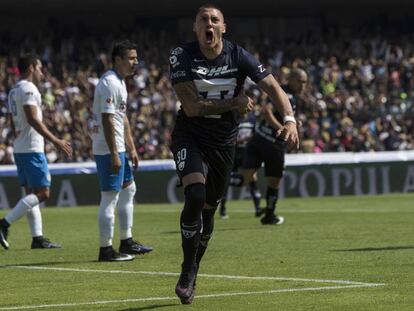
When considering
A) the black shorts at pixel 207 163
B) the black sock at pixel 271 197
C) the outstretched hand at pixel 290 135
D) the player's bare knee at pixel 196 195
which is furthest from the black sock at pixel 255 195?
the outstretched hand at pixel 290 135

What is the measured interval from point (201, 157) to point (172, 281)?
64.1 inches

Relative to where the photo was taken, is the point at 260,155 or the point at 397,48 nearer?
the point at 260,155

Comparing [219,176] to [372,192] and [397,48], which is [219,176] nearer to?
[372,192]

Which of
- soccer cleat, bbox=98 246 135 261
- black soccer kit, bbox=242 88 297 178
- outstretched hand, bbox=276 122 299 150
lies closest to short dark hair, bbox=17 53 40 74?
soccer cleat, bbox=98 246 135 261

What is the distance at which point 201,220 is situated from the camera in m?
9.86

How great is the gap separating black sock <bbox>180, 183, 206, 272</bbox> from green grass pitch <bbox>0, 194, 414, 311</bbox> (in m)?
0.35

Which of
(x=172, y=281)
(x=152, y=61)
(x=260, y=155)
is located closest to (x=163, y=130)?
(x=152, y=61)

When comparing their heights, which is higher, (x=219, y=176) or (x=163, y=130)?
(x=219, y=176)

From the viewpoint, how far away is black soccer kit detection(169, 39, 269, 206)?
9.77 meters

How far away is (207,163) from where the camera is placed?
985 cm

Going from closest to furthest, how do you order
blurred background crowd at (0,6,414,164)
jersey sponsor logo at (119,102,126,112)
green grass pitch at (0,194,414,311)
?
green grass pitch at (0,194,414,311)
jersey sponsor logo at (119,102,126,112)
blurred background crowd at (0,6,414,164)

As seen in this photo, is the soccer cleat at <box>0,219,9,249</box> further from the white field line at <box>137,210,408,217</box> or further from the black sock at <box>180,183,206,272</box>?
the white field line at <box>137,210,408,217</box>

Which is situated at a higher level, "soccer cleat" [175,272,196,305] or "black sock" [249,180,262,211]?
A: "soccer cleat" [175,272,196,305]

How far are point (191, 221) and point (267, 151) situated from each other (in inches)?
365
